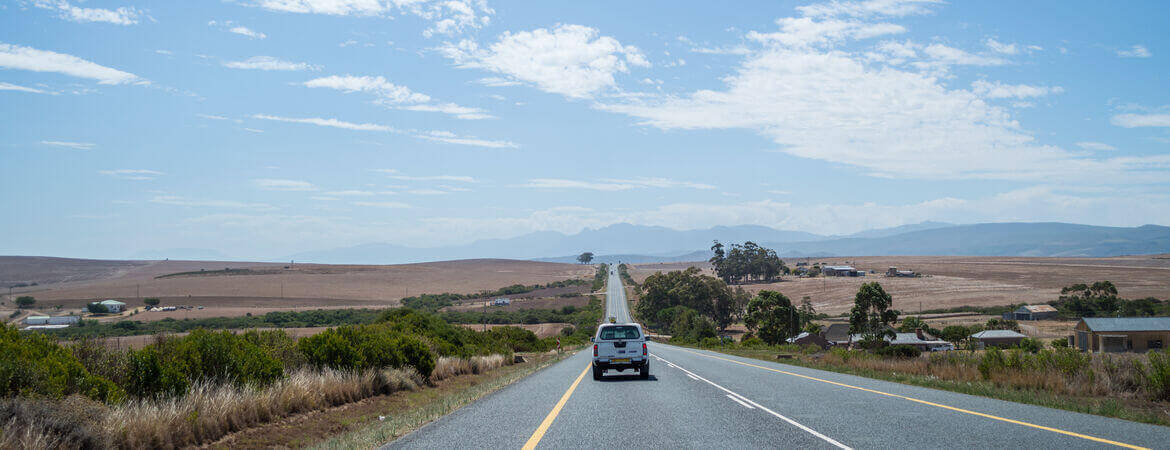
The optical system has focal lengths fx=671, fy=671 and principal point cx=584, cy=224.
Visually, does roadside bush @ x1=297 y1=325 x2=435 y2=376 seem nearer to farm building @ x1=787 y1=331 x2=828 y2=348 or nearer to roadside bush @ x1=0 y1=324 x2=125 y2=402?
roadside bush @ x1=0 y1=324 x2=125 y2=402

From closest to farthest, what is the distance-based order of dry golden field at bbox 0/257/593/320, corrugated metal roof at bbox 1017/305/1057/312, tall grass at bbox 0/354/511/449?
tall grass at bbox 0/354/511/449
corrugated metal roof at bbox 1017/305/1057/312
dry golden field at bbox 0/257/593/320

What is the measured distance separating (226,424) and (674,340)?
81707mm

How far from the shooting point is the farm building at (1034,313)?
3681 inches

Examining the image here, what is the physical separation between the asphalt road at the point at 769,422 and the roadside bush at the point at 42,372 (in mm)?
4466

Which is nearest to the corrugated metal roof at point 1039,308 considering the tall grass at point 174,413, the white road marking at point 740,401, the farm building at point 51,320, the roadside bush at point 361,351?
the white road marking at point 740,401

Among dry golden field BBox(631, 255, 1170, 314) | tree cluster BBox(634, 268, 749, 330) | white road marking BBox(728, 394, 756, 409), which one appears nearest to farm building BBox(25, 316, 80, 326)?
white road marking BBox(728, 394, 756, 409)

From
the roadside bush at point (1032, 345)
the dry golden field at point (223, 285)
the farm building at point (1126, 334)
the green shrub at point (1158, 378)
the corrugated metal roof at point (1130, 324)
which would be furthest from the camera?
the dry golden field at point (223, 285)

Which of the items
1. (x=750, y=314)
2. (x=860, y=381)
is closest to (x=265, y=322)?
(x=750, y=314)

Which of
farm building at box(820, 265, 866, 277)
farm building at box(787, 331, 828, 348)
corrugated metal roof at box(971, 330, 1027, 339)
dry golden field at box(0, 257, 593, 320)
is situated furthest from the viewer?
farm building at box(820, 265, 866, 277)

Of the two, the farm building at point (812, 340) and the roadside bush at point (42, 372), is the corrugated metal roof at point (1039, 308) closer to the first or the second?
the farm building at point (812, 340)

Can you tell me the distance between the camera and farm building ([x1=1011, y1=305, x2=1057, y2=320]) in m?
93.5

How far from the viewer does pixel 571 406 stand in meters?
13.2

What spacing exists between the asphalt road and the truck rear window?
Answer: 4.22 meters

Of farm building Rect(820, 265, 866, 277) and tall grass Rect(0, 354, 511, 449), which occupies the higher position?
tall grass Rect(0, 354, 511, 449)
